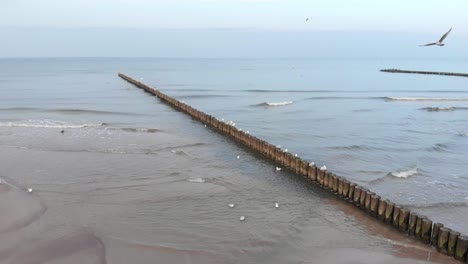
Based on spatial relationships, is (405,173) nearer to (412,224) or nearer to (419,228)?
(412,224)

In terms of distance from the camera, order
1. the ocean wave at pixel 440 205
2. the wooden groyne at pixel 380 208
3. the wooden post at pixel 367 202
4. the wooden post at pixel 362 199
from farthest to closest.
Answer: the ocean wave at pixel 440 205
the wooden post at pixel 362 199
the wooden post at pixel 367 202
the wooden groyne at pixel 380 208

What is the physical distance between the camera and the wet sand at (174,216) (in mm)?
9297

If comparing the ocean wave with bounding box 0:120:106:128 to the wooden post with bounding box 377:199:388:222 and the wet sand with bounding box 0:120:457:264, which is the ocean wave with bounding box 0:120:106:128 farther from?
the wooden post with bounding box 377:199:388:222

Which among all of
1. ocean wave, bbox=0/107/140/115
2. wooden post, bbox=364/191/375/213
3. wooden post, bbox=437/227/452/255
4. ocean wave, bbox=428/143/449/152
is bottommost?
wooden post, bbox=437/227/452/255

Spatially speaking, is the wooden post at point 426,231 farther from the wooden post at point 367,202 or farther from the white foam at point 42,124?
the white foam at point 42,124

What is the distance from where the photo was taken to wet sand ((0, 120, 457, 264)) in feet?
30.5

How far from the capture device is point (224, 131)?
22.7 metres

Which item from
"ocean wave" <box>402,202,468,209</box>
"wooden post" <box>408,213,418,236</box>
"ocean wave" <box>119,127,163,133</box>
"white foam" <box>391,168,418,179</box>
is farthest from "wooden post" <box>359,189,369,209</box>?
"ocean wave" <box>119,127,163,133</box>

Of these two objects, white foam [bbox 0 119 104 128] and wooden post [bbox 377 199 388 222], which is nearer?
wooden post [bbox 377 199 388 222]

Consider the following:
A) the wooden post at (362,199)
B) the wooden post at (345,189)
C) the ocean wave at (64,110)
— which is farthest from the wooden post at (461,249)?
the ocean wave at (64,110)

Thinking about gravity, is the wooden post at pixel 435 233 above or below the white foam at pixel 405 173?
below

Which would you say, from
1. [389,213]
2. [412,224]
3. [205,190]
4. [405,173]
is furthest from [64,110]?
[412,224]

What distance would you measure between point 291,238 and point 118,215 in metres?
4.41

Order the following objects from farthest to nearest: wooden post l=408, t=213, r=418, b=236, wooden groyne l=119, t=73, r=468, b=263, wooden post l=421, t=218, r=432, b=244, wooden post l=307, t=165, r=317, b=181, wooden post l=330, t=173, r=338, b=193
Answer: wooden post l=307, t=165, r=317, b=181
wooden post l=330, t=173, r=338, b=193
wooden post l=408, t=213, r=418, b=236
wooden post l=421, t=218, r=432, b=244
wooden groyne l=119, t=73, r=468, b=263
